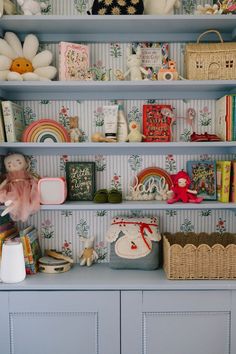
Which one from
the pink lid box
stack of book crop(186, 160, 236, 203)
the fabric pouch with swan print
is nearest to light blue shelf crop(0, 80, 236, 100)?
stack of book crop(186, 160, 236, 203)

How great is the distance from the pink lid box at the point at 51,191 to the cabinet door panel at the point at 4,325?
52 cm

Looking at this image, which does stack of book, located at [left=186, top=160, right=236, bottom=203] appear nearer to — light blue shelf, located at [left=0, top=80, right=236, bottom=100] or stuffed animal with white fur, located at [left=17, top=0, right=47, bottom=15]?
light blue shelf, located at [left=0, top=80, right=236, bottom=100]

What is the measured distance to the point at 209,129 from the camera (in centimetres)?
219

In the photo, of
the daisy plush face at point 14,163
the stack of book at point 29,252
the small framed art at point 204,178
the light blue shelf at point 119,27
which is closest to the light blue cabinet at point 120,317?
→ the stack of book at point 29,252

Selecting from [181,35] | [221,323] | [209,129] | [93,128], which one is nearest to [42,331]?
[221,323]

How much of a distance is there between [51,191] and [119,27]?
3.18 ft

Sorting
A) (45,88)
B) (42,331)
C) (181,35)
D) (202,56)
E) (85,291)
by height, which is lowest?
(42,331)

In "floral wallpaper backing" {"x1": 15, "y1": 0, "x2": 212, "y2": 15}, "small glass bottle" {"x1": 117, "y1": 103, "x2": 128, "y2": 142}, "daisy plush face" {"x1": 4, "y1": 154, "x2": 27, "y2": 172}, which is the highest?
"floral wallpaper backing" {"x1": 15, "y1": 0, "x2": 212, "y2": 15}

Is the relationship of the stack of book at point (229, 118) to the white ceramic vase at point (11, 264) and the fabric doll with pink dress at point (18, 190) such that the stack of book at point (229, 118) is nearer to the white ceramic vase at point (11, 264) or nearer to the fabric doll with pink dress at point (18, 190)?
the fabric doll with pink dress at point (18, 190)

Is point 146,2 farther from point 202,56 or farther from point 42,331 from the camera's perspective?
point 42,331

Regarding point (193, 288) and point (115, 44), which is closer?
point (193, 288)

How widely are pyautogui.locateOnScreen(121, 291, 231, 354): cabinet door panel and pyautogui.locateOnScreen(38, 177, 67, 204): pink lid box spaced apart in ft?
2.02

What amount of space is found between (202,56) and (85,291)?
136cm

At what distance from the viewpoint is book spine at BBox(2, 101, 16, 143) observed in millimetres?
1939
